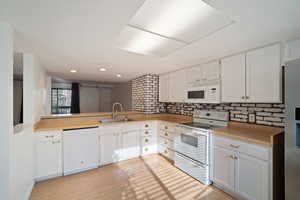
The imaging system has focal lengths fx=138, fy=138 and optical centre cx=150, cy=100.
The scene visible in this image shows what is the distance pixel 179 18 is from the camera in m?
1.27

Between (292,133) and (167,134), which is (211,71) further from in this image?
(167,134)

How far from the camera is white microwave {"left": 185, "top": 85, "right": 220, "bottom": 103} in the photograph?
8.02 ft

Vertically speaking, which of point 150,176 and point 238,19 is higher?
point 238,19

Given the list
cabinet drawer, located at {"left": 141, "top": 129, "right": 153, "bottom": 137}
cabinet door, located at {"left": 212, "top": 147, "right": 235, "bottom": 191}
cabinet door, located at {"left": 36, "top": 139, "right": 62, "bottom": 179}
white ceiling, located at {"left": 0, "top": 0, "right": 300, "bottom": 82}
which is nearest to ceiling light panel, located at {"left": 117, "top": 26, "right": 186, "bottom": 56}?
white ceiling, located at {"left": 0, "top": 0, "right": 300, "bottom": 82}

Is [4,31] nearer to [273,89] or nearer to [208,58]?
[208,58]

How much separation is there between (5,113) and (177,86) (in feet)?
9.54

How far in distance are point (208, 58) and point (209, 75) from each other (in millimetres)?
338

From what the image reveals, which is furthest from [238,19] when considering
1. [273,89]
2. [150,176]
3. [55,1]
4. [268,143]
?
[150,176]

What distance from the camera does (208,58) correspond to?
2393mm

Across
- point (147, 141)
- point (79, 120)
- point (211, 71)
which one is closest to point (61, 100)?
point (79, 120)

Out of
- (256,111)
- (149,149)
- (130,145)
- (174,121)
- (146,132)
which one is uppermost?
(256,111)

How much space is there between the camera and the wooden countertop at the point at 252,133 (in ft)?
5.30

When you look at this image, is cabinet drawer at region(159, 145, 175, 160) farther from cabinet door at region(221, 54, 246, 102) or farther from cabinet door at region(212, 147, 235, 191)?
cabinet door at region(221, 54, 246, 102)

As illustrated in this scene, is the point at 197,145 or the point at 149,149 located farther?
the point at 149,149
